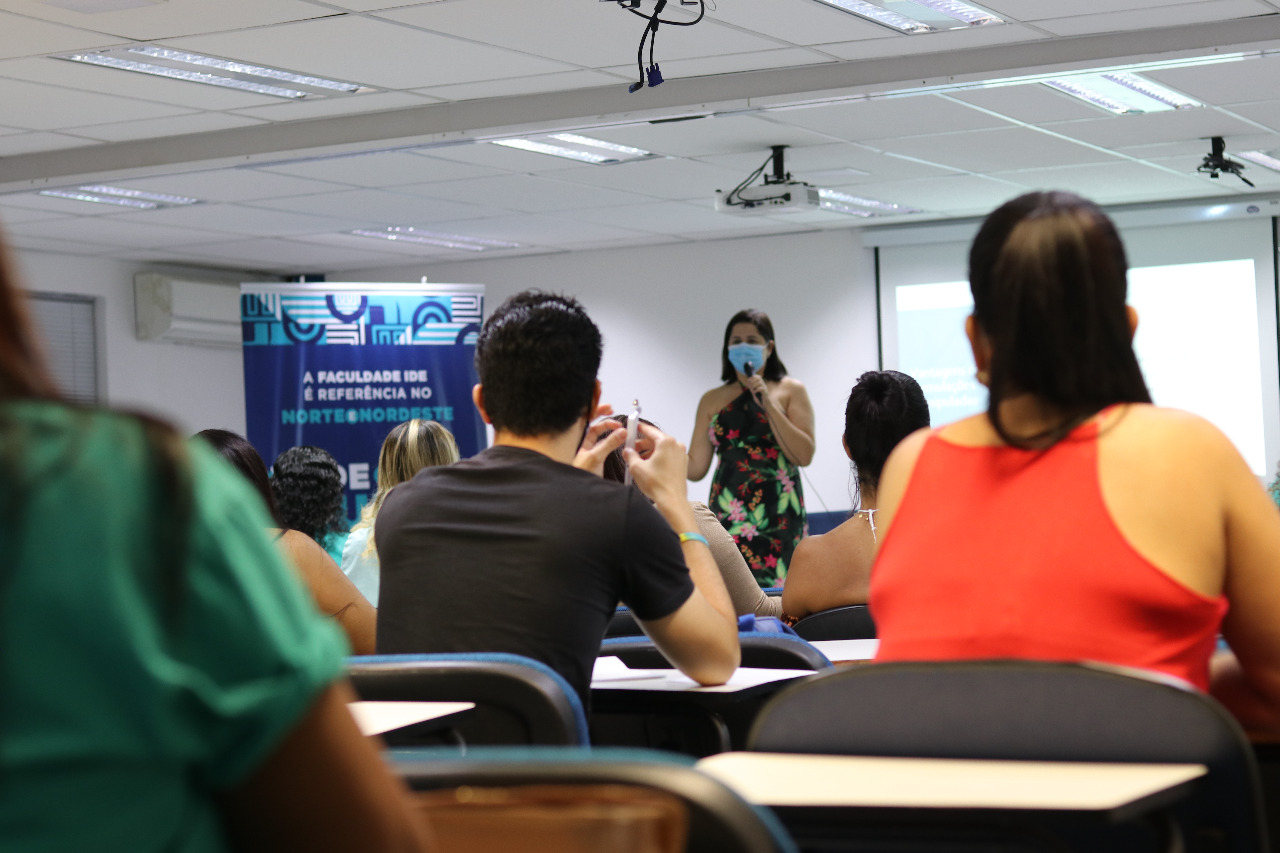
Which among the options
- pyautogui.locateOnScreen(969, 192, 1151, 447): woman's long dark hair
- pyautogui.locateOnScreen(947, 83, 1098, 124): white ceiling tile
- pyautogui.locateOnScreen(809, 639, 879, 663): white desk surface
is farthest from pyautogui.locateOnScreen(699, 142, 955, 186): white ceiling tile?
pyautogui.locateOnScreen(969, 192, 1151, 447): woman's long dark hair

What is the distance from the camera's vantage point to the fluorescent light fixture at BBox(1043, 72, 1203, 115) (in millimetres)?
6344

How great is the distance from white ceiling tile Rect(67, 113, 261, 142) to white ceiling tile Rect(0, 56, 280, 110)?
0.23 metres

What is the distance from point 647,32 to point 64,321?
694 cm

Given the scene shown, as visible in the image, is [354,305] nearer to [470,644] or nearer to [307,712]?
[470,644]

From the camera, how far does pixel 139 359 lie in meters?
11.0

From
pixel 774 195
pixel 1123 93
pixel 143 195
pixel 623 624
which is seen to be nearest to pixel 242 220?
pixel 143 195

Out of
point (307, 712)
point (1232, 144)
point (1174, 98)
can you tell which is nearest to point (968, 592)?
point (307, 712)

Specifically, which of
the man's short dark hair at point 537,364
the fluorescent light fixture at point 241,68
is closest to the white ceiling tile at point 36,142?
the fluorescent light fixture at point 241,68

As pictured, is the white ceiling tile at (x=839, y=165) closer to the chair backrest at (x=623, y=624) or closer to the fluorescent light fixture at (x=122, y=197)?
the fluorescent light fixture at (x=122, y=197)

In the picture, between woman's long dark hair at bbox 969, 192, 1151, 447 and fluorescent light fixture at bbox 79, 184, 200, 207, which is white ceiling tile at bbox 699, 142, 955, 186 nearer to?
fluorescent light fixture at bbox 79, 184, 200, 207

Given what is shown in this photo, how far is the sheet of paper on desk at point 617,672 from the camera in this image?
7.74 feet

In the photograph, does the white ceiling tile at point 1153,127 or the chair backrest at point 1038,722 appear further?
the white ceiling tile at point 1153,127

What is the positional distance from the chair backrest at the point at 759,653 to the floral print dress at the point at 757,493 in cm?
375

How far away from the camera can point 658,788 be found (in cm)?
81
